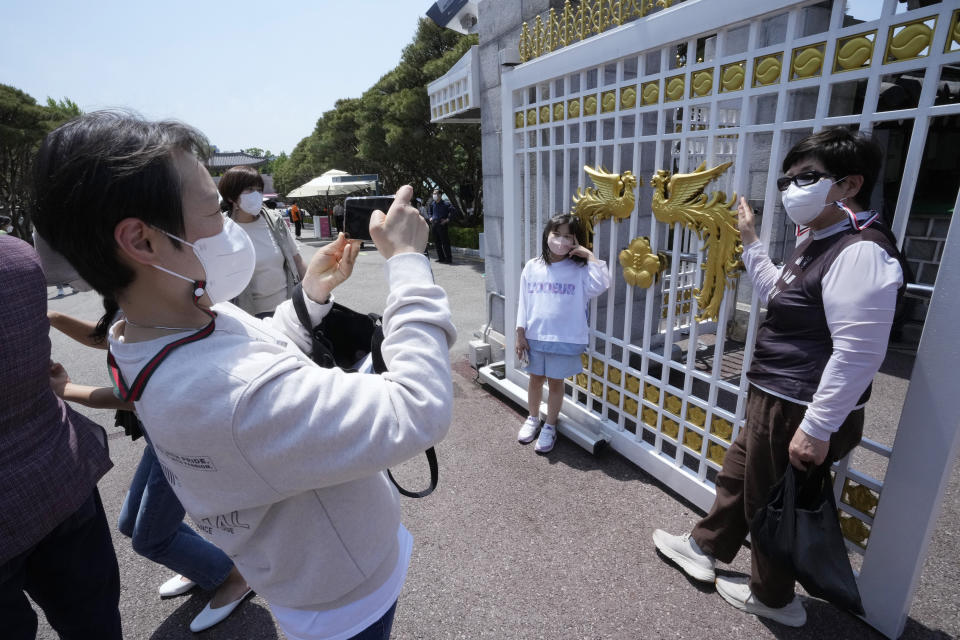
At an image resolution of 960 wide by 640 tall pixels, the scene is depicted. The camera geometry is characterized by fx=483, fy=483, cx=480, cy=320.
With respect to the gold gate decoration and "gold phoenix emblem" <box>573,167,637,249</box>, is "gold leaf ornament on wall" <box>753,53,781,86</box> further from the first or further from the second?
"gold phoenix emblem" <box>573,167,637,249</box>

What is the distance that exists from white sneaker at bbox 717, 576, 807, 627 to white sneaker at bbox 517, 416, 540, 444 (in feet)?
5.10

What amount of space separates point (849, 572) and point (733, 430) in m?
0.86

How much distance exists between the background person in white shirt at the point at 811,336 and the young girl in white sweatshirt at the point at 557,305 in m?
1.12

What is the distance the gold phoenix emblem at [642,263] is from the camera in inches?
109

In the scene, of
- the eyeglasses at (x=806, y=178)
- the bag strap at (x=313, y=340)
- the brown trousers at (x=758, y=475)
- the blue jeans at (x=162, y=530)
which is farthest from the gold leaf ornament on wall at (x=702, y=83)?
the blue jeans at (x=162, y=530)

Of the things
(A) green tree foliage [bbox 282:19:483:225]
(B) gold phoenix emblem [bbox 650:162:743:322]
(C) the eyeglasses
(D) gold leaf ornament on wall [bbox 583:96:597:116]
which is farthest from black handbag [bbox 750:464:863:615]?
(A) green tree foliage [bbox 282:19:483:225]

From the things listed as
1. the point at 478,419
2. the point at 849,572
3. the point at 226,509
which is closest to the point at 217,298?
the point at 226,509

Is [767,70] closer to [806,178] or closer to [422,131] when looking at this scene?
[806,178]

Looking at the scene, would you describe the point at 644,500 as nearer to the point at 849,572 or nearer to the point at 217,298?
the point at 849,572

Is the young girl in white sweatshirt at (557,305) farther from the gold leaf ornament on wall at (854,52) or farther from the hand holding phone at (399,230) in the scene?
the hand holding phone at (399,230)

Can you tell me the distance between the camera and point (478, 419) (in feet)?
13.1

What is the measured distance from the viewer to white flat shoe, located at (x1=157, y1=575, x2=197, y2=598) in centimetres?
234

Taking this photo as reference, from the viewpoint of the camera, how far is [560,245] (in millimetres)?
3104

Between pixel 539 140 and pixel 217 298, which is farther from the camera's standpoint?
pixel 539 140
